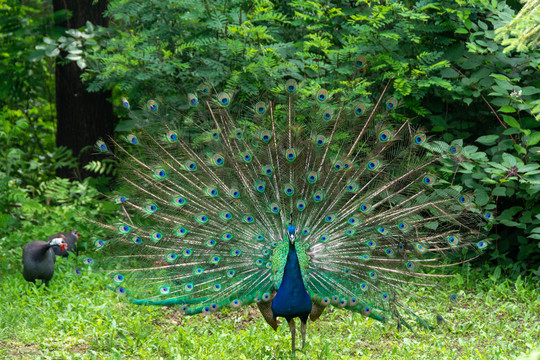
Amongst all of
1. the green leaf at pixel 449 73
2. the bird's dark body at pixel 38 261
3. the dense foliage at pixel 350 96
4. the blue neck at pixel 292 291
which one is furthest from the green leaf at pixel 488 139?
the bird's dark body at pixel 38 261

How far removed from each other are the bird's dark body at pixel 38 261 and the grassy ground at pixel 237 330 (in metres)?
0.13

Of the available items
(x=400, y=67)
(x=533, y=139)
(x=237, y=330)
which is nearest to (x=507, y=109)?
(x=533, y=139)

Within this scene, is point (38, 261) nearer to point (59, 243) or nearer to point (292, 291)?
point (59, 243)

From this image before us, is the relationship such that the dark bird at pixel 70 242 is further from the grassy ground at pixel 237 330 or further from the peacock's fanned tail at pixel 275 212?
the peacock's fanned tail at pixel 275 212

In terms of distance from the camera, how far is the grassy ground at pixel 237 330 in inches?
200

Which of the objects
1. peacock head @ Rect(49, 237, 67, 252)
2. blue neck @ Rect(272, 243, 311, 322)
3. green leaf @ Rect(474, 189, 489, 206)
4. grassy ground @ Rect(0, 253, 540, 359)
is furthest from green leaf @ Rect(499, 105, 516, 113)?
peacock head @ Rect(49, 237, 67, 252)

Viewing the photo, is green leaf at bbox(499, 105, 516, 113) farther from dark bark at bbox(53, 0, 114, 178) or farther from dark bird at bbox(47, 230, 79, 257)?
dark bark at bbox(53, 0, 114, 178)

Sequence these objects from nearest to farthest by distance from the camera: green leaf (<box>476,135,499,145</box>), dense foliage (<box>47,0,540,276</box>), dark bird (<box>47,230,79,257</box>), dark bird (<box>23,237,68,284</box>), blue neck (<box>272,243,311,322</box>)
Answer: blue neck (<box>272,243,311,322</box>)
dark bird (<box>23,237,68,284</box>)
dense foliage (<box>47,0,540,276</box>)
green leaf (<box>476,135,499,145</box>)
dark bird (<box>47,230,79,257</box>)

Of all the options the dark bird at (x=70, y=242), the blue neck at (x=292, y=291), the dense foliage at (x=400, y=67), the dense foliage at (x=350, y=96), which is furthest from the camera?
the dark bird at (x=70, y=242)

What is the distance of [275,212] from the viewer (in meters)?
5.27

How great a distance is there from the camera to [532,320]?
5777 millimetres

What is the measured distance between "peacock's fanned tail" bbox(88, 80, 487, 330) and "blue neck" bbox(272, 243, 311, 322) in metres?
0.18

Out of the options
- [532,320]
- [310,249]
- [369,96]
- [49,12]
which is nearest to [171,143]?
[310,249]

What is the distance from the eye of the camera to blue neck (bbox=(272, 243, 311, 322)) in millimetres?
4816
